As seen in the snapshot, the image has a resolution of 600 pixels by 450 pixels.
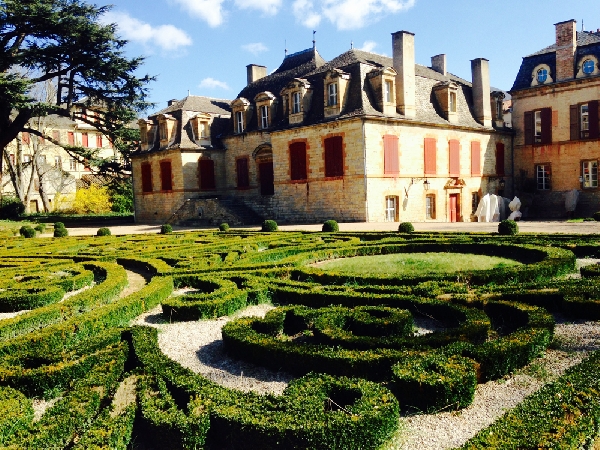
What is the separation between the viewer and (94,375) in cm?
380

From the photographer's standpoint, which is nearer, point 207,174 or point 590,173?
point 590,173

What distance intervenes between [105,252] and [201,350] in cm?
716

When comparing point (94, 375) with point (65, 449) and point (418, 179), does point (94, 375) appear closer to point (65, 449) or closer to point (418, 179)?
point (65, 449)

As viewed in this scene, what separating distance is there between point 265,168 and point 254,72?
850 centimetres

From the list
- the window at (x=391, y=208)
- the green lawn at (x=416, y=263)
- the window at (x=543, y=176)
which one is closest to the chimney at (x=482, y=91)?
the window at (x=543, y=176)

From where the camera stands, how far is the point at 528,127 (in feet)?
98.1

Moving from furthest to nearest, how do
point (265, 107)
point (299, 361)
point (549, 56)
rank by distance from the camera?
point (549, 56) → point (265, 107) → point (299, 361)

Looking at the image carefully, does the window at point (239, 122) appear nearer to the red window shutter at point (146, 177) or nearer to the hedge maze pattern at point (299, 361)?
the red window shutter at point (146, 177)

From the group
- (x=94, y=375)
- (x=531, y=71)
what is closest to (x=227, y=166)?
(x=531, y=71)

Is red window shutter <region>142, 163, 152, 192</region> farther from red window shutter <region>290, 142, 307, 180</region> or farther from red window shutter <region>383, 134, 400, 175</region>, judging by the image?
red window shutter <region>383, 134, 400, 175</region>

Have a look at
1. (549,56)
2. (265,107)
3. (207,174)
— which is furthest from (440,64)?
(207,174)

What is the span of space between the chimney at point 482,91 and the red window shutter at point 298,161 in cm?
1137

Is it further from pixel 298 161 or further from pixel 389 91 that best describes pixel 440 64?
pixel 298 161

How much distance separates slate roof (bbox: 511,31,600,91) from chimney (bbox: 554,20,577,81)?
0.39 metres
